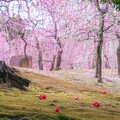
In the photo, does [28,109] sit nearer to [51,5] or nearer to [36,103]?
[36,103]

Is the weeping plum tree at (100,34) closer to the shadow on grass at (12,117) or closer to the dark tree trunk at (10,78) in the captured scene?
the dark tree trunk at (10,78)

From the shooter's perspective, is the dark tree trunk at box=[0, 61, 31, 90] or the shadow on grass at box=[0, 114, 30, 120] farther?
the dark tree trunk at box=[0, 61, 31, 90]

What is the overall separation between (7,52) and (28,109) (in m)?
21.0

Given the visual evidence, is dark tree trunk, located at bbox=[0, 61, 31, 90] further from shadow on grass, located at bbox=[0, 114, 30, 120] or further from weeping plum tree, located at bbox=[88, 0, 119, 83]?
weeping plum tree, located at bbox=[88, 0, 119, 83]

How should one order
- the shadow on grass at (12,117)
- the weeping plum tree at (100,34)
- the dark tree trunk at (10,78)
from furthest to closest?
the weeping plum tree at (100,34) < the dark tree trunk at (10,78) < the shadow on grass at (12,117)

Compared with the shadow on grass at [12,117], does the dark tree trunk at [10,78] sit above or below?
above

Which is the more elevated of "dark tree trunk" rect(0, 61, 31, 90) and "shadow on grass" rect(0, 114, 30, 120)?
"dark tree trunk" rect(0, 61, 31, 90)

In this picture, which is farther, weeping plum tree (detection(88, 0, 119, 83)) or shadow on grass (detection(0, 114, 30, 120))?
weeping plum tree (detection(88, 0, 119, 83))

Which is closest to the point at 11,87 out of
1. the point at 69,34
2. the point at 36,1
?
the point at 69,34

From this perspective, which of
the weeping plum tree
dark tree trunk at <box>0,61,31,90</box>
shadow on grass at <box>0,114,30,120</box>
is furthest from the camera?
the weeping plum tree

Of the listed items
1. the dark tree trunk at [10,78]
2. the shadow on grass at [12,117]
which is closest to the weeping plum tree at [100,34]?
the dark tree trunk at [10,78]

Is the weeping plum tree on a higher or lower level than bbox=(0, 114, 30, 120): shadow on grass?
higher

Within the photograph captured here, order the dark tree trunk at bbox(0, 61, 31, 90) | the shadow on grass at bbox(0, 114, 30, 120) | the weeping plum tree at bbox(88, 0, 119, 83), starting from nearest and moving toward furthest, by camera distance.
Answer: the shadow on grass at bbox(0, 114, 30, 120), the dark tree trunk at bbox(0, 61, 31, 90), the weeping plum tree at bbox(88, 0, 119, 83)

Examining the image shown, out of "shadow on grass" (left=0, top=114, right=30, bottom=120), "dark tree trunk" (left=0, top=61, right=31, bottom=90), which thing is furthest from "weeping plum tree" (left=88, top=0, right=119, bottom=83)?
"shadow on grass" (left=0, top=114, right=30, bottom=120)
